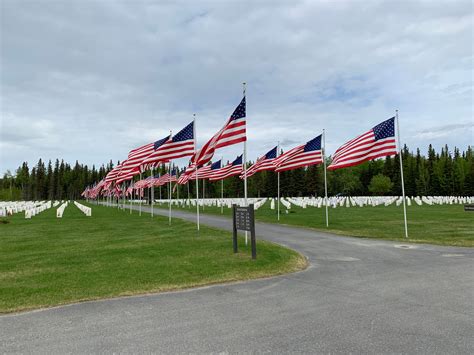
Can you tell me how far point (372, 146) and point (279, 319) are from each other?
39.4ft

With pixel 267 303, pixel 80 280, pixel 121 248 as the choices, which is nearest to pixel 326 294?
pixel 267 303

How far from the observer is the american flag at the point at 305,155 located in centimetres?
1969

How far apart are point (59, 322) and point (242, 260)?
16.7 ft

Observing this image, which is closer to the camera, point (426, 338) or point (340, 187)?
point (426, 338)

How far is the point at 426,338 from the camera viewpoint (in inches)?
170

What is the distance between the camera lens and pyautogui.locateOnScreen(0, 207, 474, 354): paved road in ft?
13.8

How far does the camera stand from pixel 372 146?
→ 608 inches

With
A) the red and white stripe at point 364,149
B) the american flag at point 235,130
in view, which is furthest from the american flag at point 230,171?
the american flag at point 235,130

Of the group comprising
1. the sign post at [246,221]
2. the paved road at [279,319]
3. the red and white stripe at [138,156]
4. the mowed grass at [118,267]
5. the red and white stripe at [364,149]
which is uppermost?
the red and white stripe at [138,156]

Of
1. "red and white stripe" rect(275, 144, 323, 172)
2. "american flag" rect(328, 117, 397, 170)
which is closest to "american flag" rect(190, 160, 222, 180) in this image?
"red and white stripe" rect(275, 144, 323, 172)

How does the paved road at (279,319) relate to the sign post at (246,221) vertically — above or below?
below

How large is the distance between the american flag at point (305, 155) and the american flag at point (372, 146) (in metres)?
2.83

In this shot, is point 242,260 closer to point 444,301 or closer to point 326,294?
point 326,294

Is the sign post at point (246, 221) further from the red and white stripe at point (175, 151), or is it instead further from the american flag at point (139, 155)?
Result: the american flag at point (139, 155)
